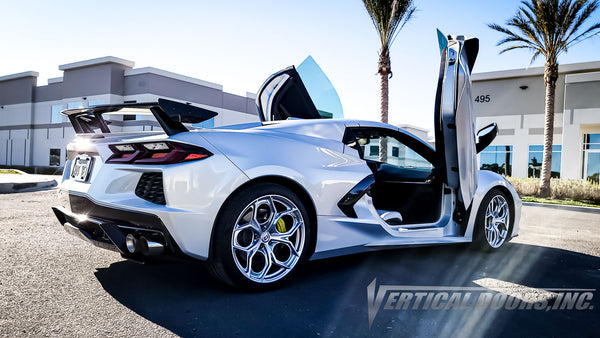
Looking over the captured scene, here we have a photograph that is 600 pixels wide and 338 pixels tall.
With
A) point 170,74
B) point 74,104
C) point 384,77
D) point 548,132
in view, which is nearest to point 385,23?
point 384,77

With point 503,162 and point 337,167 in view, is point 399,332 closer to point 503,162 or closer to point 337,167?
point 337,167

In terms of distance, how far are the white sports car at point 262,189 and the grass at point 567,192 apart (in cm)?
1240

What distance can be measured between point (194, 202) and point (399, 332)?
1.44m

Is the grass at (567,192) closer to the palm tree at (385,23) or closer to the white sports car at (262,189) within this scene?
the palm tree at (385,23)

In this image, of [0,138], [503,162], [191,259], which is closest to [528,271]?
[191,259]

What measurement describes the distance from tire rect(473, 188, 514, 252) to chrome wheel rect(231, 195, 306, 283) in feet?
7.14

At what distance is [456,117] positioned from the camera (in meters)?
4.04

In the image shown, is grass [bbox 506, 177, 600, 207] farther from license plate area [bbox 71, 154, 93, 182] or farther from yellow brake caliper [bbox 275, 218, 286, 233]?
license plate area [bbox 71, 154, 93, 182]

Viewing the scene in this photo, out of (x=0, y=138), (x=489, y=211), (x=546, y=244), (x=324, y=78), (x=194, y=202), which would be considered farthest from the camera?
(x=0, y=138)

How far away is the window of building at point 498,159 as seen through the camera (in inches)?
1043

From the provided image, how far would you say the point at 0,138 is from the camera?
121ft

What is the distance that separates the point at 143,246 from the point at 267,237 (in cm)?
84

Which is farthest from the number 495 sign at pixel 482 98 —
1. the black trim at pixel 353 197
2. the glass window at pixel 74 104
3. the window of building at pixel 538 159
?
the glass window at pixel 74 104

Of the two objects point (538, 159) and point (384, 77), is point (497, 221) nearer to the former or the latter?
point (384, 77)
